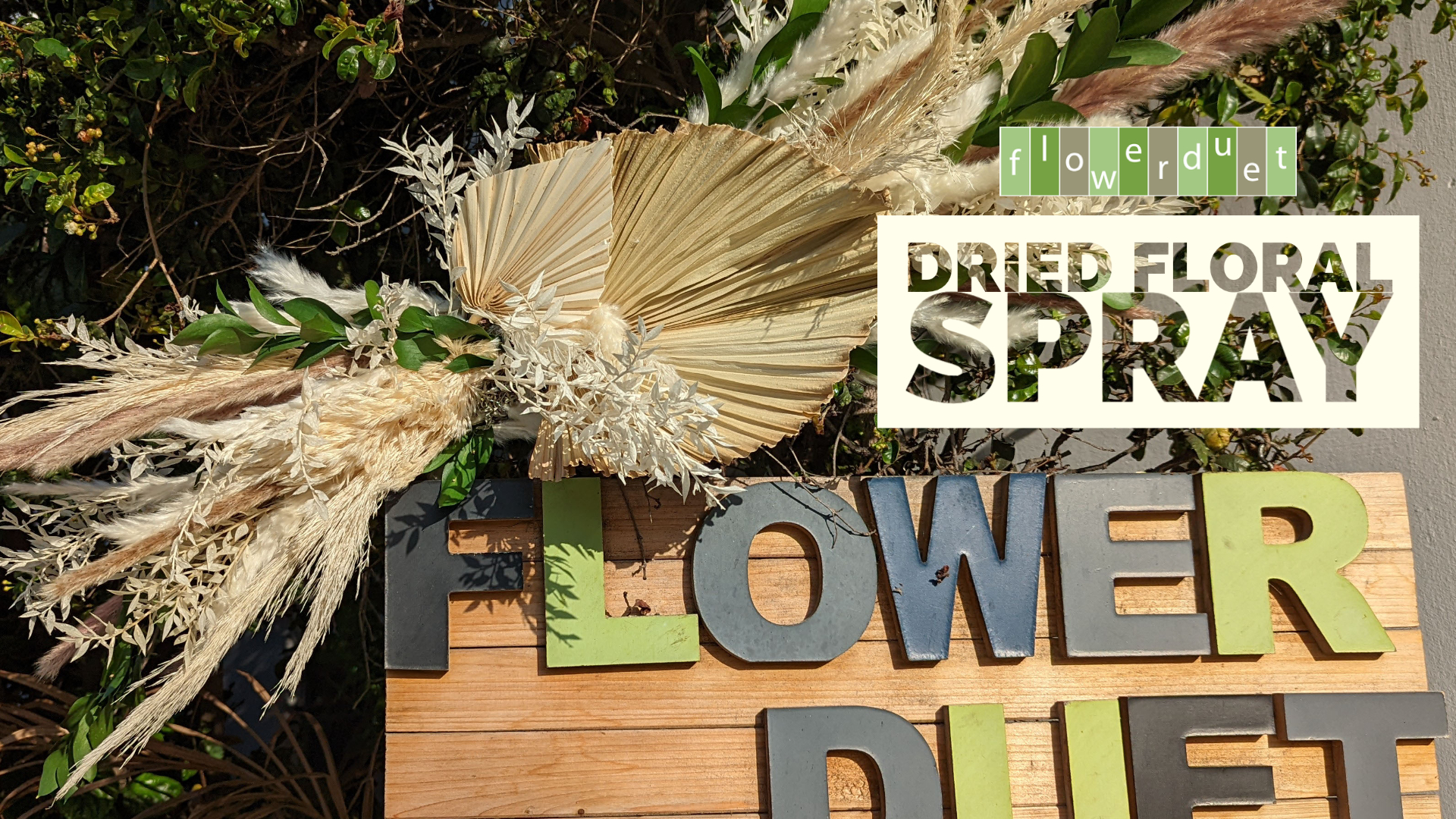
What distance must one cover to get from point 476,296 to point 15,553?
0.56 metres

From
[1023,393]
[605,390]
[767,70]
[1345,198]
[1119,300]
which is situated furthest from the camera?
[1345,198]

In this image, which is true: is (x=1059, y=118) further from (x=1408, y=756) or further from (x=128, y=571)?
(x=128, y=571)

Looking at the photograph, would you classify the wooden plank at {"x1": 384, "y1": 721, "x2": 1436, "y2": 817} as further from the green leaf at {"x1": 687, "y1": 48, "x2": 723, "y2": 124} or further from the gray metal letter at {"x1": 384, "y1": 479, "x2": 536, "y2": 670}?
the green leaf at {"x1": 687, "y1": 48, "x2": 723, "y2": 124}

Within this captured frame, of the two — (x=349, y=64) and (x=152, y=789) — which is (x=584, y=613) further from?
(x=152, y=789)

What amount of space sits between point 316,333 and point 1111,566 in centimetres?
99

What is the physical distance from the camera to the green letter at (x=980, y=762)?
3.66ft

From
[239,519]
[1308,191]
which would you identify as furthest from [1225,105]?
[239,519]

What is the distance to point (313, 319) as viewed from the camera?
0.95 m

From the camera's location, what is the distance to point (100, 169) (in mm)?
1225

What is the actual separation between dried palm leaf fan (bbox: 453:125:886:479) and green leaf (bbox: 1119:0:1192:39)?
370 millimetres

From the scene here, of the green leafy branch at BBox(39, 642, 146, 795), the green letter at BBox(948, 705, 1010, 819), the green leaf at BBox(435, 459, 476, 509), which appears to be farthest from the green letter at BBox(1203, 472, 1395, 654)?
the green leafy branch at BBox(39, 642, 146, 795)

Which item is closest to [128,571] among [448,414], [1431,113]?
[448,414]

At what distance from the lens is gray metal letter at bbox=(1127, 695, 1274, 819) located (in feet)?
3.70

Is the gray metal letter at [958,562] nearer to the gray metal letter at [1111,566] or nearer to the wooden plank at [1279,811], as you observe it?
the gray metal letter at [1111,566]
